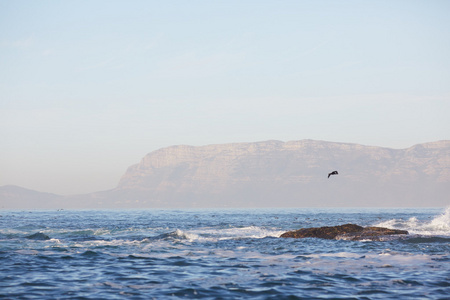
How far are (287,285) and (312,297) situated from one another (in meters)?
2.03

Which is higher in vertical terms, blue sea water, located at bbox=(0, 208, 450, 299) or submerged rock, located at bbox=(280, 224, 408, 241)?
submerged rock, located at bbox=(280, 224, 408, 241)

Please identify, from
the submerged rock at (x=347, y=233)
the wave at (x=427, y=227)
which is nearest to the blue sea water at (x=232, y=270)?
the submerged rock at (x=347, y=233)

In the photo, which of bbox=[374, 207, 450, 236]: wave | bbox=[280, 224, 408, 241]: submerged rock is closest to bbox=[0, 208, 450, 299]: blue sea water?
bbox=[280, 224, 408, 241]: submerged rock

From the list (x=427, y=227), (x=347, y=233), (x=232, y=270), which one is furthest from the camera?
(x=427, y=227)

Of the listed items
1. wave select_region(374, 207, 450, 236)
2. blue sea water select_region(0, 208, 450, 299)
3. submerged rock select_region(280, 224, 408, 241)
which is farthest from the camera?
wave select_region(374, 207, 450, 236)

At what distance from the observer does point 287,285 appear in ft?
54.6

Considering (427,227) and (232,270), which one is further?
(427,227)

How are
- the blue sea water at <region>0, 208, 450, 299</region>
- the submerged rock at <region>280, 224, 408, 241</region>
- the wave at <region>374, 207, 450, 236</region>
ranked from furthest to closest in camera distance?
the wave at <region>374, 207, 450, 236</region> < the submerged rock at <region>280, 224, 408, 241</region> < the blue sea water at <region>0, 208, 450, 299</region>

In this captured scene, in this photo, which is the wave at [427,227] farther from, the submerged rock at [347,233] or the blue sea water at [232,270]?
the blue sea water at [232,270]

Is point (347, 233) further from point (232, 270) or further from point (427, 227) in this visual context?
point (427, 227)

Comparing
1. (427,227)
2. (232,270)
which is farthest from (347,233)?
(427,227)

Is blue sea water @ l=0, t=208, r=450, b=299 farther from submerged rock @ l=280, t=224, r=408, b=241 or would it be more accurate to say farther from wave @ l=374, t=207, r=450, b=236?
wave @ l=374, t=207, r=450, b=236

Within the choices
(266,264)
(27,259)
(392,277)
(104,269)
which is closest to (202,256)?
(266,264)

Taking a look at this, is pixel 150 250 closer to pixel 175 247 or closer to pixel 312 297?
pixel 175 247
